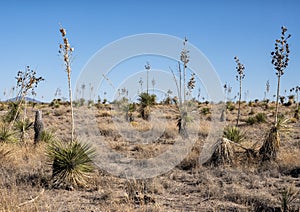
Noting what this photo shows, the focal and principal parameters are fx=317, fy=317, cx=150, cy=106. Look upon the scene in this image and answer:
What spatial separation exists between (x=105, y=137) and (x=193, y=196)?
8.20 meters

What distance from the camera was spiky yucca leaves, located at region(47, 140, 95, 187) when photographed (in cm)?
622

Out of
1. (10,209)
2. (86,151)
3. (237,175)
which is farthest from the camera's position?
(237,175)

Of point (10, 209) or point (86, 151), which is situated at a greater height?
point (86, 151)

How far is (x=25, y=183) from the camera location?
6.20 m

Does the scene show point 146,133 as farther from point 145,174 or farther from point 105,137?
point 145,174

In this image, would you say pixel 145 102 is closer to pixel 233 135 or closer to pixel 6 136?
pixel 233 135

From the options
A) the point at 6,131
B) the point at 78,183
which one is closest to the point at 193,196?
the point at 78,183

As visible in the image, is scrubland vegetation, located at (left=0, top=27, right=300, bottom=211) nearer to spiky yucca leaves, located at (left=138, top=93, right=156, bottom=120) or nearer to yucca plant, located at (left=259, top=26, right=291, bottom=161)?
yucca plant, located at (left=259, top=26, right=291, bottom=161)

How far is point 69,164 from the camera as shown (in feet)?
20.6

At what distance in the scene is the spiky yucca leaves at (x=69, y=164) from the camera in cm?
622

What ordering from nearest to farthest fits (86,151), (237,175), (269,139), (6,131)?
(86,151), (237,175), (269,139), (6,131)

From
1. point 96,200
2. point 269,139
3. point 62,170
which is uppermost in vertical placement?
point 269,139

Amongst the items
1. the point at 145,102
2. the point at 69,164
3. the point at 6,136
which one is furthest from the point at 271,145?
the point at 145,102

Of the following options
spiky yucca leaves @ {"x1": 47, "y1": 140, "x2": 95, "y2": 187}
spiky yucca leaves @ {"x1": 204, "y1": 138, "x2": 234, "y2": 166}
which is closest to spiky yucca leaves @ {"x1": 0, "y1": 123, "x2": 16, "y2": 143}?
spiky yucca leaves @ {"x1": 47, "y1": 140, "x2": 95, "y2": 187}
